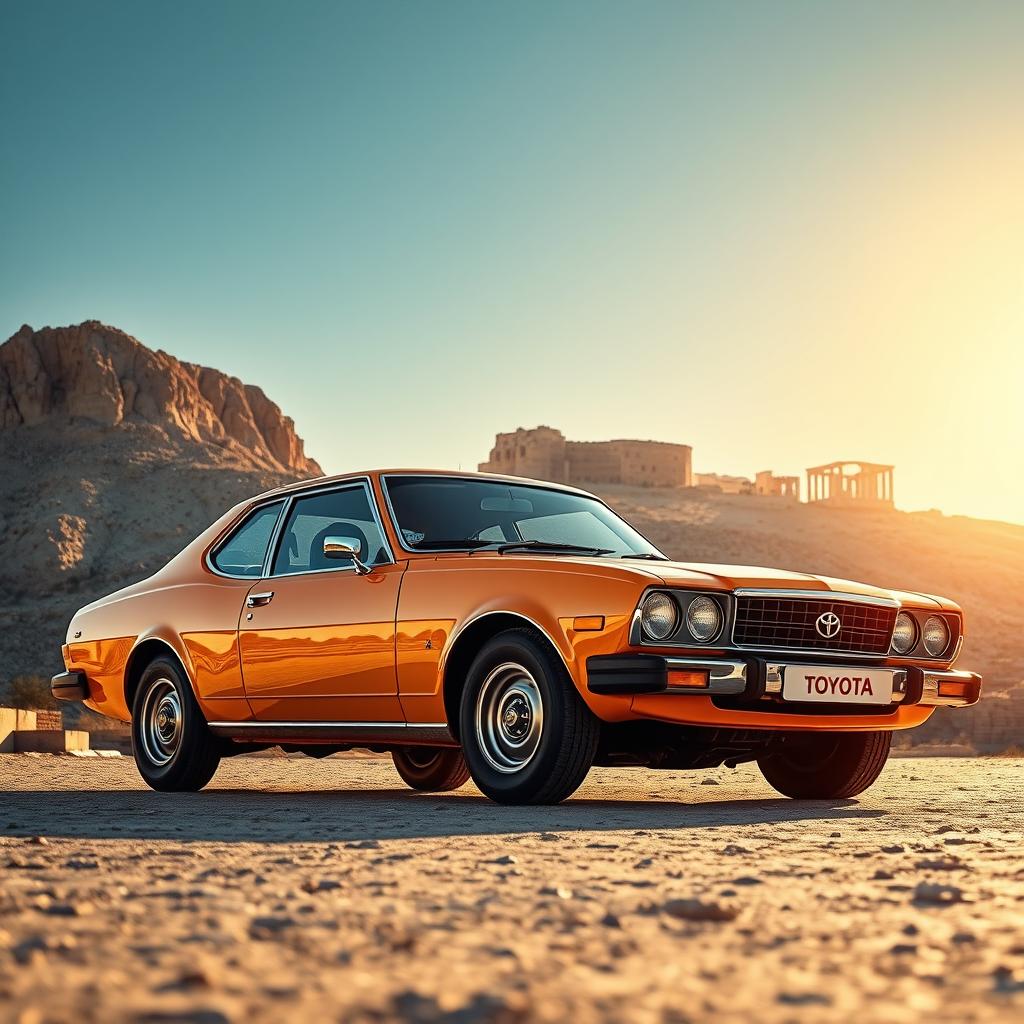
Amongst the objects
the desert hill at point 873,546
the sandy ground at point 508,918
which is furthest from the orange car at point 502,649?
the desert hill at point 873,546

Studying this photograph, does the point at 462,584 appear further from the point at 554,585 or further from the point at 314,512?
the point at 314,512

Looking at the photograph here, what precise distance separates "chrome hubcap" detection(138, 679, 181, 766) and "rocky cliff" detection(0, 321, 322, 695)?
44843 mm

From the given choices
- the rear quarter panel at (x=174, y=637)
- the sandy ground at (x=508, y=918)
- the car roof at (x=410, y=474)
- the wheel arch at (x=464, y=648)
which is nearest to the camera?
the sandy ground at (x=508, y=918)

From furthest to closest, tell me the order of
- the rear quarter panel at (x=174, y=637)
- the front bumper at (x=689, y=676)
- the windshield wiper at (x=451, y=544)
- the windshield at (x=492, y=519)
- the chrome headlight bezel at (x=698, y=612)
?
the rear quarter panel at (x=174, y=637)
the windshield at (x=492, y=519)
the windshield wiper at (x=451, y=544)
the chrome headlight bezel at (x=698, y=612)
the front bumper at (x=689, y=676)

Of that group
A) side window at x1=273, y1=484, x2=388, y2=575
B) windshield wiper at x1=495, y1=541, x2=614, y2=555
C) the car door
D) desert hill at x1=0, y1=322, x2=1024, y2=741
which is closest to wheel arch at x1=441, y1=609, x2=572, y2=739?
the car door

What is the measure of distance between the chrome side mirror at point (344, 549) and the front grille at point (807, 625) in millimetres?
1938

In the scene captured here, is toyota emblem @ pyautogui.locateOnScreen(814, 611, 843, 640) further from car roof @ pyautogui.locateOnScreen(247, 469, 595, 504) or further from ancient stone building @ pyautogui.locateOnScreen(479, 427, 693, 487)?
ancient stone building @ pyautogui.locateOnScreen(479, 427, 693, 487)

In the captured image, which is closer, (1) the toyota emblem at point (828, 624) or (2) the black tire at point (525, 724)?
(2) the black tire at point (525, 724)

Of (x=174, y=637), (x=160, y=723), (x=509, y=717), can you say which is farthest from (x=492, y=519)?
(x=160, y=723)

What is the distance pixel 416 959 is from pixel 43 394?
3336 inches

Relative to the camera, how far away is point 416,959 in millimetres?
2527

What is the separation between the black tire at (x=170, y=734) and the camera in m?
7.96

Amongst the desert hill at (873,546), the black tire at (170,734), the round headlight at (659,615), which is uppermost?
the desert hill at (873,546)

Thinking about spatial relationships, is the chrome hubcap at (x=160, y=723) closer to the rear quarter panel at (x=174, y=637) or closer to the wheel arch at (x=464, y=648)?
the rear quarter panel at (x=174, y=637)
